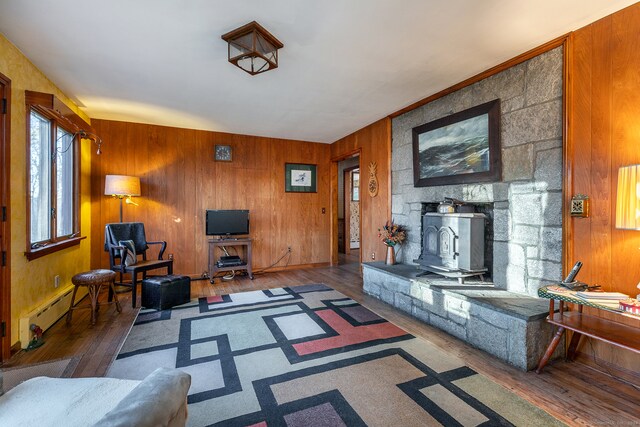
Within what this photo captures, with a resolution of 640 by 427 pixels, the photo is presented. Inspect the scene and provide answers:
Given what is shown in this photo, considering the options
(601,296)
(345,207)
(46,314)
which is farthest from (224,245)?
(601,296)

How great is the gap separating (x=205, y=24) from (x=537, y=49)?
2.66m

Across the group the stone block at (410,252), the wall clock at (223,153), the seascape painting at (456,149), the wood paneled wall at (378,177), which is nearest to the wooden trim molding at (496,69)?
the seascape painting at (456,149)

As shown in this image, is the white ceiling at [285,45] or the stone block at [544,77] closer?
the white ceiling at [285,45]

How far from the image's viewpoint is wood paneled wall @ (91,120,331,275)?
14.6 ft

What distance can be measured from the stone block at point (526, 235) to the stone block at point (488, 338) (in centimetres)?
82

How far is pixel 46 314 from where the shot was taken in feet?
9.09

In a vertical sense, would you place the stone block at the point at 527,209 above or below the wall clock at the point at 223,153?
below

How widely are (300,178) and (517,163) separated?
3820mm

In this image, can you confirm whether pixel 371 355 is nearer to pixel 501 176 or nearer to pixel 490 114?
pixel 501 176

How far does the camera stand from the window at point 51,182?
9.14ft

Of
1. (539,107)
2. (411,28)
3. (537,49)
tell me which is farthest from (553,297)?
(411,28)

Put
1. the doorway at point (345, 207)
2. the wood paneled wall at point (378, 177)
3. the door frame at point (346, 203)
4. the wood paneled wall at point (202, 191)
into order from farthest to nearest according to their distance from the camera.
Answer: the door frame at point (346, 203)
the doorway at point (345, 207)
the wood paneled wall at point (202, 191)
the wood paneled wall at point (378, 177)

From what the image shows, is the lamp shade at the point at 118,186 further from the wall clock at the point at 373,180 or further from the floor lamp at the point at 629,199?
the floor lamp at the point at 629,199

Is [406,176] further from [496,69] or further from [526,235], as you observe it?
[526,235]
